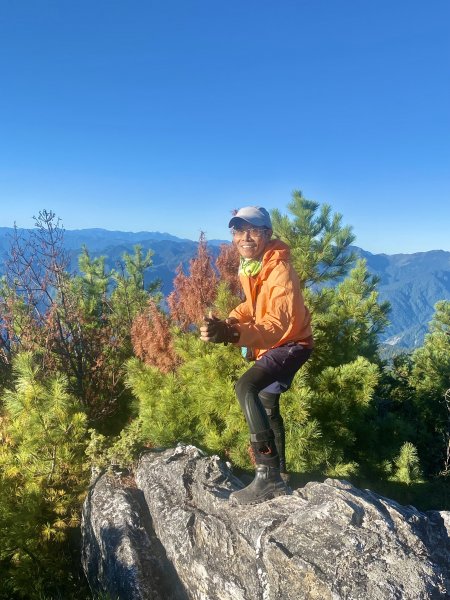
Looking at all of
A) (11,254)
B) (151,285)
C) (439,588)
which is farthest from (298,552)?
(151,285)

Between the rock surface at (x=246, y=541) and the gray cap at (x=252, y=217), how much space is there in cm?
262

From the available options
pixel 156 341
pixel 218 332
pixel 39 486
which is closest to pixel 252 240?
pixel 218 332

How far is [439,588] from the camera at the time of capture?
2877 mm

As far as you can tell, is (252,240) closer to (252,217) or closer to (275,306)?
(252,217)

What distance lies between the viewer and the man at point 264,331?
358 cm

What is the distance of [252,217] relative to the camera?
12.9 ft

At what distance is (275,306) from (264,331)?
0.25 meters

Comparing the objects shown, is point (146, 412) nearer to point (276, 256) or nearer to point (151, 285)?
point (276, 256)

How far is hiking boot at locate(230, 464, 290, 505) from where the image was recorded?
13.3ft

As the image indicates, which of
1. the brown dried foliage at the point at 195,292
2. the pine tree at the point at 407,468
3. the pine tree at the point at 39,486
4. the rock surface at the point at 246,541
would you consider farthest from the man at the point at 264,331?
the pine tree at the point at 407,468

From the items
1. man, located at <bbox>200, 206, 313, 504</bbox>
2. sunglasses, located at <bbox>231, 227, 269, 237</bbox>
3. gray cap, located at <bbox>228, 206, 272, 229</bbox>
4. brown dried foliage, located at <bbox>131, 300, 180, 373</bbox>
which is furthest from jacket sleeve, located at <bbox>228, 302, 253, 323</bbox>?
brown dried foliage, located at <bbox>131, 300, 180, 373</bbox>

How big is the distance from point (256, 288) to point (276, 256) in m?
0.41

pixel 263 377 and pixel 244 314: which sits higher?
pixel 244 314

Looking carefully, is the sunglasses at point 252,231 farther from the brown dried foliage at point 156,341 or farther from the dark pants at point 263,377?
the brown dried foliage at point 156,341
